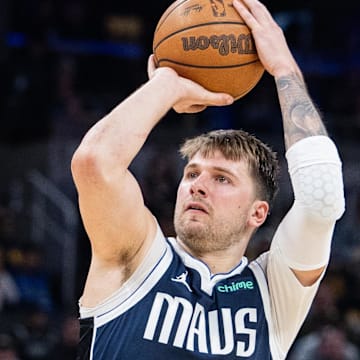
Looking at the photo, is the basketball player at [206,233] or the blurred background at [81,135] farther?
the blurred background at [81,135]

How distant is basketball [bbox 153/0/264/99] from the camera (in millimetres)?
3318

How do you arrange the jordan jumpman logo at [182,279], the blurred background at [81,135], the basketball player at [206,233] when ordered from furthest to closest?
the blurred background at [81,135] < the jordan jumpman logo at [182,279] < the basketball player at [206,233]

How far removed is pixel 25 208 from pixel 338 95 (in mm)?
4996

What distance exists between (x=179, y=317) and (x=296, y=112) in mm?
850

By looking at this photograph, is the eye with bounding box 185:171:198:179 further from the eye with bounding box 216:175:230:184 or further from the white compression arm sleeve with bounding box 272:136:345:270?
the white compression arm sleeve with bounding box 272:136:345:270

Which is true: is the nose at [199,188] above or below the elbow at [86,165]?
below

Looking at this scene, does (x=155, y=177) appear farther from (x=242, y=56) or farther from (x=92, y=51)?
(x=242, y=56)

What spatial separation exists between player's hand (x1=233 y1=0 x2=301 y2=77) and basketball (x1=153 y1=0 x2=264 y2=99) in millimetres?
25

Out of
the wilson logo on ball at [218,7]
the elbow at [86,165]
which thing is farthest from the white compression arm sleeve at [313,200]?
the elbow at [86,165]

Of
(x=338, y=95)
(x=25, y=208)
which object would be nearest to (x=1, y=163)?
(x=25, y=208)

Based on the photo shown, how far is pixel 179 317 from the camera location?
3.21 m

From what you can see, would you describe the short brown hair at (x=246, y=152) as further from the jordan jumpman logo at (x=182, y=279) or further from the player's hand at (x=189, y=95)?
the jordan jumpman logo at (x=182, y=279)

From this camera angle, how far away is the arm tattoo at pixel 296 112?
3.32 meters

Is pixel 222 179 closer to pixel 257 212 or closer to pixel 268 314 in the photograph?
pixel 257 212
